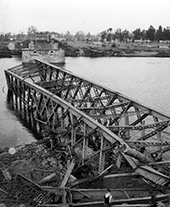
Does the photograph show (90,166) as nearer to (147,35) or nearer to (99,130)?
(99,130)

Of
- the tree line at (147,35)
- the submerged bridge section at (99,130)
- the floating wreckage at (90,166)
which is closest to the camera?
the floating wreckage at (90,166)

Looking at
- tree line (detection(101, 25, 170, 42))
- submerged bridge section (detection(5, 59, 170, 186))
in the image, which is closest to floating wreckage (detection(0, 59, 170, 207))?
submerged bridge section (detection(5, 59, 170, 186))

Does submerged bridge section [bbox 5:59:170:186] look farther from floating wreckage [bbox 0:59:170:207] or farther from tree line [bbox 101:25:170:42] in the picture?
tree line [bbox 101:25:170:42]

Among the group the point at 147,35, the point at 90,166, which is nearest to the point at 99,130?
the point at 90,166

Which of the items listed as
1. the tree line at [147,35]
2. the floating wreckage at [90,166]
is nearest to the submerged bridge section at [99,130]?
the floating wreckage at [90,166]

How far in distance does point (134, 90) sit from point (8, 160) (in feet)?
100

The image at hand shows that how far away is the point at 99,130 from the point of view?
14.2 metres

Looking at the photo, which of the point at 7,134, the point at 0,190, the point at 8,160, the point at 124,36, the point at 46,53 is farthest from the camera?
the point at 124,36

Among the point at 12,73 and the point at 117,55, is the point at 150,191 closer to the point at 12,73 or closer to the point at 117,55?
the point at 12,73

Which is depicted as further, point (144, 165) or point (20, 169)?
point (20, 169)

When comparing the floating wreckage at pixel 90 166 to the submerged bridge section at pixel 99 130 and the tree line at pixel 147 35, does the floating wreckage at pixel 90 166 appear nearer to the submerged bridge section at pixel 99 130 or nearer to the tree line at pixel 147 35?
the submerged bridge section at pixel 99 130

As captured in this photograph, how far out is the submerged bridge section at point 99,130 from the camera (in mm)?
12953

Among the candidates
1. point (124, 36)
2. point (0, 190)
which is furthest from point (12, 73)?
point (124, 36)

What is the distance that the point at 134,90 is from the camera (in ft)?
150
